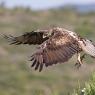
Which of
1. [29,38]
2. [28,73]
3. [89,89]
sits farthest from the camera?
[28,73]

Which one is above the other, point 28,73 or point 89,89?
point 89,89

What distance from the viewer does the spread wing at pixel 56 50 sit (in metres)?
6.59

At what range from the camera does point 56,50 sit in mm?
6988

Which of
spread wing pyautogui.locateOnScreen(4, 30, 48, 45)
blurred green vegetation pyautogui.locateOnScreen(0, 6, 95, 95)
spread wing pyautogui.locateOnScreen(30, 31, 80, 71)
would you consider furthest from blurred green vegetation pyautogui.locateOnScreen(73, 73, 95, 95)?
blurred green vegetation pyautogui.locateOnScreen(0, 6, 95, 95)

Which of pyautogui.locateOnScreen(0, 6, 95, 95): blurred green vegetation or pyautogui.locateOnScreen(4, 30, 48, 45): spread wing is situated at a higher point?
pyautogui.locateOnScreen(4, 30, 48, 45): spread wing

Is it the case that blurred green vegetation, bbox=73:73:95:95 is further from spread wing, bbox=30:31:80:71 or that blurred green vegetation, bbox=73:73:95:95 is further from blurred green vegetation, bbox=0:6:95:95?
blurred green vegetation, bbox=0:6:95:95

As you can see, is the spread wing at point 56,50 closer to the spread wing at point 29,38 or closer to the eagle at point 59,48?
the eagle at point 59,48

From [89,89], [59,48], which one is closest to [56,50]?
[59,48]

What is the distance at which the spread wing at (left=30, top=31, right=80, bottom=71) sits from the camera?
6586 millimetres

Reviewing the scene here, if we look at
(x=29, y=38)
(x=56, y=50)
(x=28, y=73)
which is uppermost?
(x=56, y=50)

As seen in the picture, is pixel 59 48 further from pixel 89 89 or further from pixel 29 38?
pixel 89 89

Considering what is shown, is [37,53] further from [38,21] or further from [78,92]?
[38,21]

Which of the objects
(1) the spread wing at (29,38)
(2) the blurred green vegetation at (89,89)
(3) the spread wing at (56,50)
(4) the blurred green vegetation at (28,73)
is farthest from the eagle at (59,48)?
(4) the blurred green vegetation at (28,73)

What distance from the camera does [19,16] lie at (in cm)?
4056
